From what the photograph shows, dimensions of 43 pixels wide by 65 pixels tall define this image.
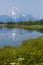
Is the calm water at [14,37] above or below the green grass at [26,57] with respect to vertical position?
above

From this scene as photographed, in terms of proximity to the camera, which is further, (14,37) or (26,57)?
(14,37)

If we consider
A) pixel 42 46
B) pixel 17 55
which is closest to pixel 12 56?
pixel 17 55

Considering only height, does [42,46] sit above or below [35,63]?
above

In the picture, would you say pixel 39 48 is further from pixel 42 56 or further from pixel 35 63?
pixel 35 63

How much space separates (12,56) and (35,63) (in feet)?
3.41

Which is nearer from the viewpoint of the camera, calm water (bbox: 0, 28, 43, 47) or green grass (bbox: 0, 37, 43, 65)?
green grass (bbox: 0, 37, 43, 65)

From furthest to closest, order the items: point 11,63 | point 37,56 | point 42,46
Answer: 1. point 42,46
2. point 37,56
3. point 11,63

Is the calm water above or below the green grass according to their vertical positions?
above

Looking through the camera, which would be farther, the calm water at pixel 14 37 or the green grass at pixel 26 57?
the calm water at pixel 14 37

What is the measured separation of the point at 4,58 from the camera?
7.43 metres

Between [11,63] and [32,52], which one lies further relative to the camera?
[32,52]

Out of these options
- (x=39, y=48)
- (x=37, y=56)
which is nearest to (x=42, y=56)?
(x=37, y=56)

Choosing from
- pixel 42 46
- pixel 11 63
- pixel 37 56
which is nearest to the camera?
pixel 11 63

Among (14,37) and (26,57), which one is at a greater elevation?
(14,37)
